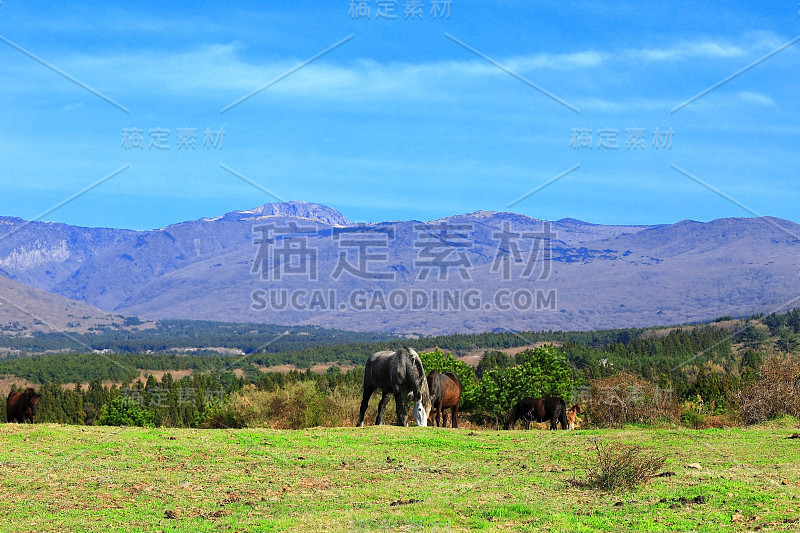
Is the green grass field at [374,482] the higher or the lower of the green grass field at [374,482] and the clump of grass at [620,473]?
the lower

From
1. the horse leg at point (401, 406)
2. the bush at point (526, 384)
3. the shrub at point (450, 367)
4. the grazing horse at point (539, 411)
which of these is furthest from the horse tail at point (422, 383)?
the bush at point (526, 384)

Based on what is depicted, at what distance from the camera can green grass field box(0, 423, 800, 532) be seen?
13.7 metres

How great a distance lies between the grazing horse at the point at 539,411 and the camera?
3147cm

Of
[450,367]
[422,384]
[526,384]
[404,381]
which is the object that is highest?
[404,381]

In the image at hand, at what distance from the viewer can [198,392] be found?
116m

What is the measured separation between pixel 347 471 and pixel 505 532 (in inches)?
226

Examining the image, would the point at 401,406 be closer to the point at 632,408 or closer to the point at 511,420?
the point at 511,420

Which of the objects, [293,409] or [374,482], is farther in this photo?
[293,409]

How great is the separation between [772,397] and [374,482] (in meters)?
18.6

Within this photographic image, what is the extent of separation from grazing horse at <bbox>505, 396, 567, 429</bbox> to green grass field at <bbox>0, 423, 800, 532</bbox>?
26.7 ft

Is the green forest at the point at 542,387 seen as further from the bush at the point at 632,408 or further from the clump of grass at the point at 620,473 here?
the clump of grass at the point at 620,473

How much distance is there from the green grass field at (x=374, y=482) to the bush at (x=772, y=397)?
230 inches

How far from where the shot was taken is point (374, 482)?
16844 millimetres

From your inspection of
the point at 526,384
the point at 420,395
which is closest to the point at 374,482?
the point at 420,395
